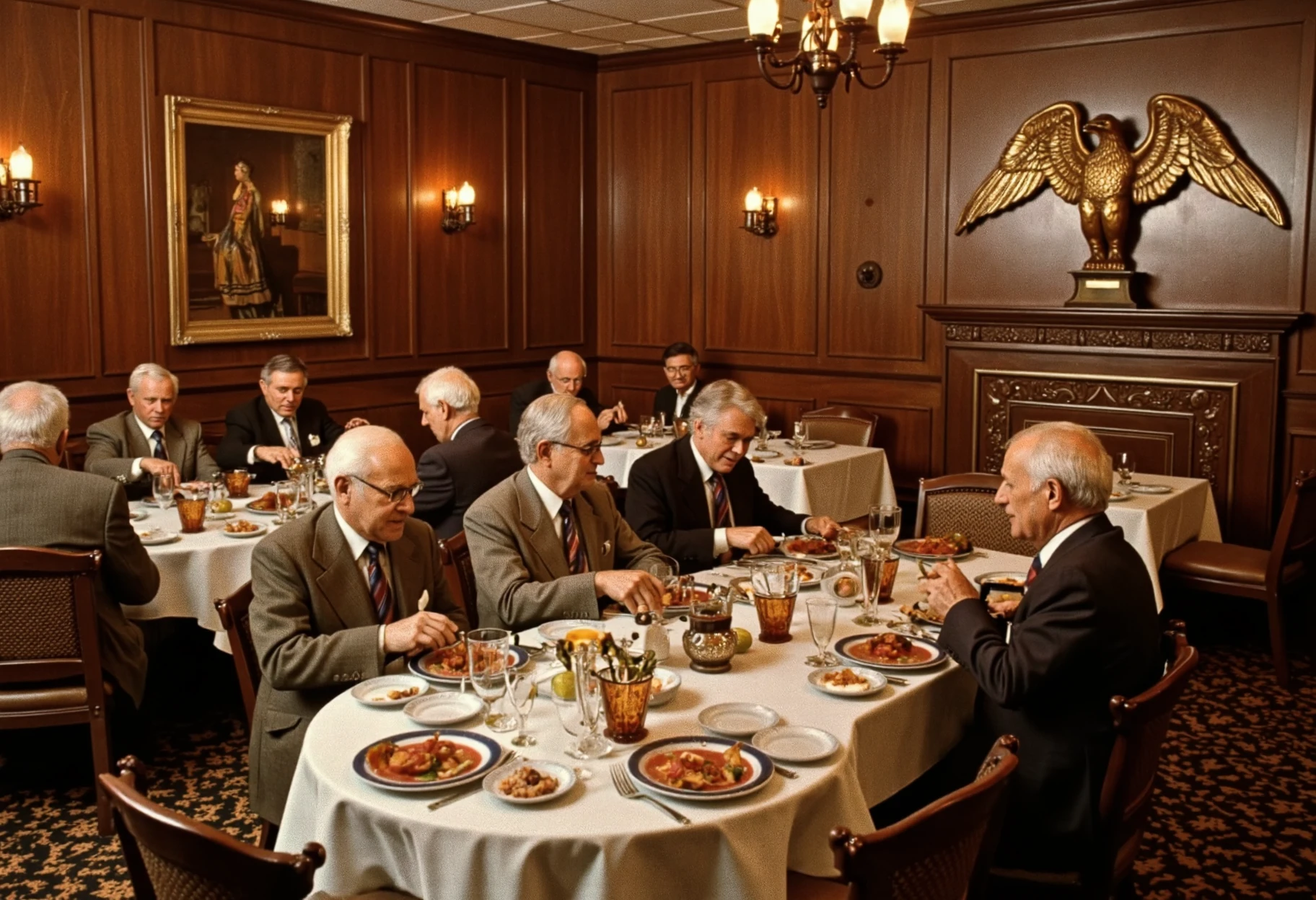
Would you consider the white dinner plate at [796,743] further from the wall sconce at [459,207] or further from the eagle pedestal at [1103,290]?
the wall sconce at [459,207]

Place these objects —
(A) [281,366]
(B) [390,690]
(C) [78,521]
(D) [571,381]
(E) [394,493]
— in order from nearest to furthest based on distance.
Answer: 1. (B) [390,690]
2. (E) [394,493]
3. (C) [78,521]
4. (A) [281,366]
5. (D) [571,381]

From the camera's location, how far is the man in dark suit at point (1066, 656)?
114 inches

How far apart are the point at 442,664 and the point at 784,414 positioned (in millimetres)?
6733

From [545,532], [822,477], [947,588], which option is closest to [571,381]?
[822,477]

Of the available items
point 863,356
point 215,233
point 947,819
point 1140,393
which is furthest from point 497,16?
point 947,819

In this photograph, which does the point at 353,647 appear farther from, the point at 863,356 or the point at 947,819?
the point at 863,356

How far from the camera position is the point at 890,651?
10.6ft

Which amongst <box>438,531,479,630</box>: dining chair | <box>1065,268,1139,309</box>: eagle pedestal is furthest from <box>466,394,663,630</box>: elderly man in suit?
<box>1065,268,1139,309</box>: eagle pedestal

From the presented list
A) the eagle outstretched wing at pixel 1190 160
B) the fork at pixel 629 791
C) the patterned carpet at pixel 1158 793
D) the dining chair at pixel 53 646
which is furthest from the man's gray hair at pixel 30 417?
the eagle outstretched wing at pixel 1190 160

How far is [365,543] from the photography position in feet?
10.9

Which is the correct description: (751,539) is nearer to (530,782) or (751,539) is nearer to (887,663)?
(887,663)

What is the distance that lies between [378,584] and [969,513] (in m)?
2.59

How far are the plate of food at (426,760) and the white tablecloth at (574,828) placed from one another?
0.09 ft

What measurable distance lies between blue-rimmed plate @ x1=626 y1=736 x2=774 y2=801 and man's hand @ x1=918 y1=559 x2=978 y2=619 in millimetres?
884
